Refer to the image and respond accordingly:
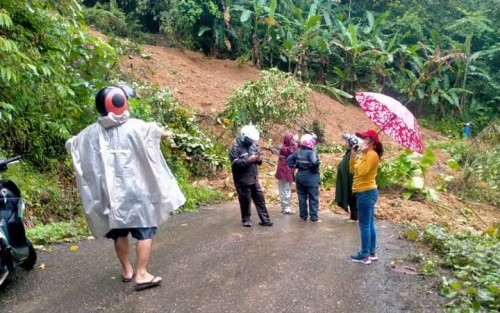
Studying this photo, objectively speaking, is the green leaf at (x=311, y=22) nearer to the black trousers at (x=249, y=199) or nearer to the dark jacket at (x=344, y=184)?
the dark jacket at (x=344, y=184)

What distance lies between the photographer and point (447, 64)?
78.0 ft

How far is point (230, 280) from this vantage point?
4.83m

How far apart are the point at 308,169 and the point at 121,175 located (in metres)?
4.29

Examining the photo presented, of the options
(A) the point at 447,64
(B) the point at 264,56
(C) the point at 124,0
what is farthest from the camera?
(A) the point at 447,64

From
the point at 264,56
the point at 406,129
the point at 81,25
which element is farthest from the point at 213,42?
the point at 406,129

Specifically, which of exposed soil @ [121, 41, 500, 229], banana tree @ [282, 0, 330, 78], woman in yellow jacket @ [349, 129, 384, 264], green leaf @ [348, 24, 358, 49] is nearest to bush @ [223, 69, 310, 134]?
exposed soil @ [121, 41, 500, 229]

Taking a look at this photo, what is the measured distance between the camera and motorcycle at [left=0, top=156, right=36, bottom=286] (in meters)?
4.19

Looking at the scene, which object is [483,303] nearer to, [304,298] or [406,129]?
[304,298]

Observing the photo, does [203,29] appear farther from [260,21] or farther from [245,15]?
[260,21]

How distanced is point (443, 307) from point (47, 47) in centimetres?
582

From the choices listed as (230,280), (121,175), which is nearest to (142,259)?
(121,175)

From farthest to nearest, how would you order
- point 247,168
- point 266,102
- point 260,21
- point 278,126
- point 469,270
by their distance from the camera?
point 260,21, point 278,126, point 266,102, point 247,168, point 469,270

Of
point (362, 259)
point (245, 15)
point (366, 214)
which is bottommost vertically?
point (362, 259)

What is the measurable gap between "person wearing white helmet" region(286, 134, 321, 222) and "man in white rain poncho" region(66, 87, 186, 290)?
155 inches
